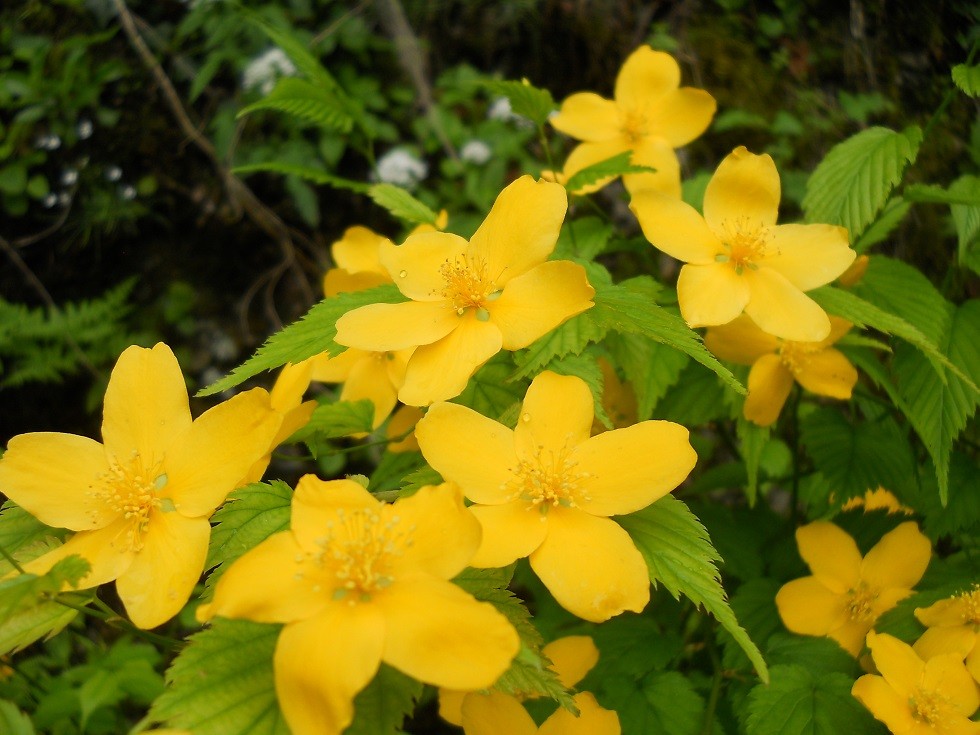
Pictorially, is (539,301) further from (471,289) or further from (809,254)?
(809,254)

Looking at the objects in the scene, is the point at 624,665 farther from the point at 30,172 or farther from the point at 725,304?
the point at 30,172

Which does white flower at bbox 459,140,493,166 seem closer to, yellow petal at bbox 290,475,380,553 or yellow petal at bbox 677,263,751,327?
yellow petal at bbox 677,263,751,327

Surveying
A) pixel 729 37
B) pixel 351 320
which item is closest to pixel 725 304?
pixel 351 320

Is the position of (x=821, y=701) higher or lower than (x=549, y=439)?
lower

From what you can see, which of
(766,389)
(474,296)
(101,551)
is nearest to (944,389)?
(766,389)

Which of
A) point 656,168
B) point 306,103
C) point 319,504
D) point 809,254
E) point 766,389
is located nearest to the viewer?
point 319,504

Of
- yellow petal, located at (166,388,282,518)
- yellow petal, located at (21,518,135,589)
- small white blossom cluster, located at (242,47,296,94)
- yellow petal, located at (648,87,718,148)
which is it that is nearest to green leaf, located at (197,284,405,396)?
yellow petal, located at (166,388,282,518)
